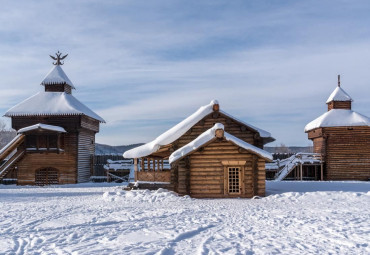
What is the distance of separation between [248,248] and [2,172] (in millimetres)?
26799

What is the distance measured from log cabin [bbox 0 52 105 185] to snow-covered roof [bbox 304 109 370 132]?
70.6 feet

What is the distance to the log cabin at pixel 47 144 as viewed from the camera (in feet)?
101

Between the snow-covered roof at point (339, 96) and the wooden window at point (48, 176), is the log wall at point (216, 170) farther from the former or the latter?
the snow-covered roof at point (339, 96)

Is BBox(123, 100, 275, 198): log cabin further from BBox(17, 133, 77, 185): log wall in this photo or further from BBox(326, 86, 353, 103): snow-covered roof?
BBox(326, 86, 353, 103): snow-covered roof

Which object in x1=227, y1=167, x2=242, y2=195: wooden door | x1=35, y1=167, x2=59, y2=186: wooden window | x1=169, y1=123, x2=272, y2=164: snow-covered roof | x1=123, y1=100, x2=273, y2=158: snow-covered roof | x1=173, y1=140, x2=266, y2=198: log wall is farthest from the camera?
x1=35, y1=167, x2=59, y2=186: wooden window

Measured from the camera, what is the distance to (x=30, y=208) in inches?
637

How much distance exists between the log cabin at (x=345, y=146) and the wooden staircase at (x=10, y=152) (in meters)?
26.6

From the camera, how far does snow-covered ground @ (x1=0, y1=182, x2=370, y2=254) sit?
347 inches

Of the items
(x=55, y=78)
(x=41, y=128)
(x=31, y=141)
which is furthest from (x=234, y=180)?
(x=55, y=78)

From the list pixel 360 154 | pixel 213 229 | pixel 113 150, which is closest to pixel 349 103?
pixel 360 154

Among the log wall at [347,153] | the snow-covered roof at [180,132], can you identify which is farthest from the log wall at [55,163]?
the log wall at [347,153]

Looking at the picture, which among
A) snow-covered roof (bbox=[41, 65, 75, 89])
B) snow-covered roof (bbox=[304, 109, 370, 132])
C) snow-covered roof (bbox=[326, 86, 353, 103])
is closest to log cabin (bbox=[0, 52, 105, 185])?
snow-covered roof (bbox=[41, 65, 75, 89])

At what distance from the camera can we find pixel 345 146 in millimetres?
34969

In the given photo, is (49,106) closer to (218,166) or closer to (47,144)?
(47,144)
